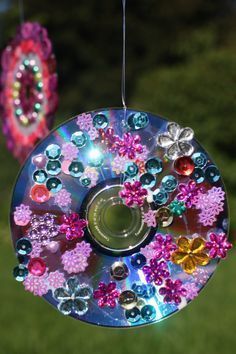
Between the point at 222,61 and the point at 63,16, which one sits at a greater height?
the point at 63,16

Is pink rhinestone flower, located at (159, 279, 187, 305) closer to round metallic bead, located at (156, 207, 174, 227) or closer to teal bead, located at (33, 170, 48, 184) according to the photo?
round metallic bead, located at (156, 207, 174, 227)

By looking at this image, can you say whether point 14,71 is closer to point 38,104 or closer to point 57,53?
point 38,104

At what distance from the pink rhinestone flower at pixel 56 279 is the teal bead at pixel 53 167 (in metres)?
0.25

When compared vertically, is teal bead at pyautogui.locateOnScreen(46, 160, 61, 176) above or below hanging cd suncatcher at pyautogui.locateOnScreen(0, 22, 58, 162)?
below

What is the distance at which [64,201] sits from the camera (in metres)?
1.84

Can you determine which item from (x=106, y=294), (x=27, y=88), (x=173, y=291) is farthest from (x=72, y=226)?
(x=27, y=88)

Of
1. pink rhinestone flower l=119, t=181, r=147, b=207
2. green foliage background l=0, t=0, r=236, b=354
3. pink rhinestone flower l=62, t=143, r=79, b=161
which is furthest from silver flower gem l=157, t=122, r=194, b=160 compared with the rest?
green foliage background l=0, t=0, r=236, b=354

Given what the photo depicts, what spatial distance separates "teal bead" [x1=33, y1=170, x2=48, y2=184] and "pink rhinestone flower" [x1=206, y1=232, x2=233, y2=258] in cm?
44

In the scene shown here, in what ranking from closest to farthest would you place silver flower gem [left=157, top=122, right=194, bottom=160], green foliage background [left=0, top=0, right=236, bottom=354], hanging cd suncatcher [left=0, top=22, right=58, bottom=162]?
silver flower gem [left=157, top=122, right=194, bottom=160]
green foliage background [left=0, top=0, right=236, bottom=354]
hanging cd suncatcher [left=0, top=22, right=58, bottom=162]

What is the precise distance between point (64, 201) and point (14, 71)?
1585 mm

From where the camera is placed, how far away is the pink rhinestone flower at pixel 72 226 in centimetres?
182

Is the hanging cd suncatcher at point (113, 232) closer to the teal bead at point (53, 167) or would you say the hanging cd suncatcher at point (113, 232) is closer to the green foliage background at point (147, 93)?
the teal bead at point (53, 167)

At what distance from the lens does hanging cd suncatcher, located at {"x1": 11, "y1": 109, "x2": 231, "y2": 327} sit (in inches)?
71.6

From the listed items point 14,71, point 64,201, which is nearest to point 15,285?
point 14,71
